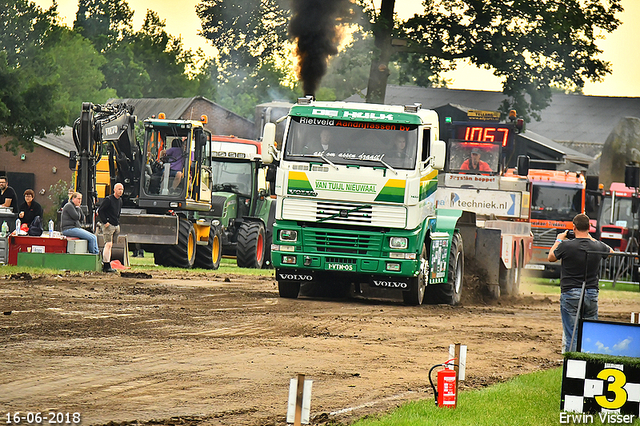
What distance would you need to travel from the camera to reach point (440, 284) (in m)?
19.8

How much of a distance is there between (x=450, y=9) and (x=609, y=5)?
18.5 feet

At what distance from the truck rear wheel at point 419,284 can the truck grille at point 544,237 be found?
597 inches

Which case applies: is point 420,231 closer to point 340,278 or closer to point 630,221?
point 340,278

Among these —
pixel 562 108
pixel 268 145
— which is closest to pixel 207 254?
pixel 268 145

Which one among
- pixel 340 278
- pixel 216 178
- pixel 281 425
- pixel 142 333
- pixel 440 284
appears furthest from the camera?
pixel 216 178

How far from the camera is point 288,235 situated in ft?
58.5

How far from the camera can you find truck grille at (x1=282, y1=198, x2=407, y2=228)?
17.4 meters

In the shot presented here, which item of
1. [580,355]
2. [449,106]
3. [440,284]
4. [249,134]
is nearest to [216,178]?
[440,284]

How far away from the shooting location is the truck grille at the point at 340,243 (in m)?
17.6

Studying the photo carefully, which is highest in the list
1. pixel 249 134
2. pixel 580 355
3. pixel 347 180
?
pixel 249 134

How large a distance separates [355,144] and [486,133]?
39.6ft

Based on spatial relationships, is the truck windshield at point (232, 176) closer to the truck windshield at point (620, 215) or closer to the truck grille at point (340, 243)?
the truck grille at point (340, 243)

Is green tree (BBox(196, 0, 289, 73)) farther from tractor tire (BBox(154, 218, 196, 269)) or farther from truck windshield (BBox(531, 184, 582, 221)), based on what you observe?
tractor tire (BBox(154, 218, 196, 269))

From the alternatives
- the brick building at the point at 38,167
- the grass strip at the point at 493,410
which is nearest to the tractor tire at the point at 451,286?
the grass strip at the point at 493,410
